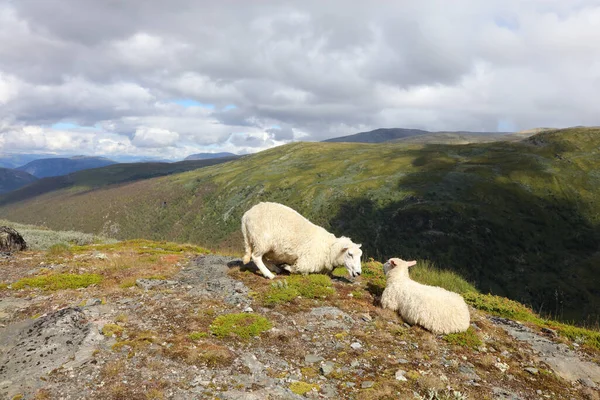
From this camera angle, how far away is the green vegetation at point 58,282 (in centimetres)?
1165

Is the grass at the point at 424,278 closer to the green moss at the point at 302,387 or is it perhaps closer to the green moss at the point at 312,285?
the green moss at the point at 312,285

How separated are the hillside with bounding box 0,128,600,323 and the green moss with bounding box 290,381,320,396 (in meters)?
32.6

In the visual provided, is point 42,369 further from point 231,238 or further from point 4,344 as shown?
point 231,238

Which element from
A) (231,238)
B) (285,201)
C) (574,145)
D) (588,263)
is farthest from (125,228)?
(574,145)

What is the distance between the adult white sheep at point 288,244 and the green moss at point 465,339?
5.03 meters

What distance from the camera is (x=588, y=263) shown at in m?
69.8

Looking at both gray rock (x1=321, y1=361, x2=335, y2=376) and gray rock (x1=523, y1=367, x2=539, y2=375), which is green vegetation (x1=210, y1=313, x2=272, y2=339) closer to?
gray rock (x1=321, y1=361, x2=335, y2=376)

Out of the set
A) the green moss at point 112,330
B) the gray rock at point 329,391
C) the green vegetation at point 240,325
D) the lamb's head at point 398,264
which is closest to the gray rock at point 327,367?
the gray rock at point 329,391

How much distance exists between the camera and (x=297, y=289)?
12484 mm

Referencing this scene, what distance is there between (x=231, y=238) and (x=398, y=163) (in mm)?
76921

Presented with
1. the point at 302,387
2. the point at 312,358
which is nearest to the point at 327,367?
the point at 312,358

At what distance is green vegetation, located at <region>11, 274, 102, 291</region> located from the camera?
38.2 ft

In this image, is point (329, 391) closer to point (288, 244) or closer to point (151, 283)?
point (288, 244)

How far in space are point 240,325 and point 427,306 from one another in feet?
18.6
